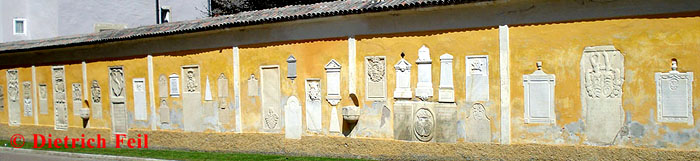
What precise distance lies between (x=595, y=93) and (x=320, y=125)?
5.56 meters

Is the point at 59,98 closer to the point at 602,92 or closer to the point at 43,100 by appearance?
the point at 43,100

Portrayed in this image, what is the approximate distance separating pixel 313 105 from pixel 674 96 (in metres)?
6.75

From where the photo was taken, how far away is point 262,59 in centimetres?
1475

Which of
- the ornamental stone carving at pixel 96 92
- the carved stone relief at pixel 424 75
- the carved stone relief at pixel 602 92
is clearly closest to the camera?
the carved stone relief at pixel 602 92

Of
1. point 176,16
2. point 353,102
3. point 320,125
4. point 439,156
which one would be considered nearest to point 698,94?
point 439,156

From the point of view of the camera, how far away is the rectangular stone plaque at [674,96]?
9.59 meters

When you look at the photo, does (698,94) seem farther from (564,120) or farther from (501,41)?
(501,41)

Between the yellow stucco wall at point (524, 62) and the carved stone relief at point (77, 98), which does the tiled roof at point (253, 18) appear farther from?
the carved stone relief at point (77, 98)

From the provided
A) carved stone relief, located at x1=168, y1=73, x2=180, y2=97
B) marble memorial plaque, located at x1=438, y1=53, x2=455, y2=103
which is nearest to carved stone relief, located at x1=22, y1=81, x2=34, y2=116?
carved stone relief, located at x1=168, y1=73, x2=180, y2=97

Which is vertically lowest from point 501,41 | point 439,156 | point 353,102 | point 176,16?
point 439,156

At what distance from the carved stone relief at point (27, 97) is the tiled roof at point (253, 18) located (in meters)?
1.10

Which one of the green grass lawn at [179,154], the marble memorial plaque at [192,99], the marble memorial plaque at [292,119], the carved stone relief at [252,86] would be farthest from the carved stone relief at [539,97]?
the marble memorial plaque at [192,99]

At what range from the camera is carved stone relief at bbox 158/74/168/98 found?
1702 centimetres

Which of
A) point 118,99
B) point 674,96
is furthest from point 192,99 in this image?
point 674,96
